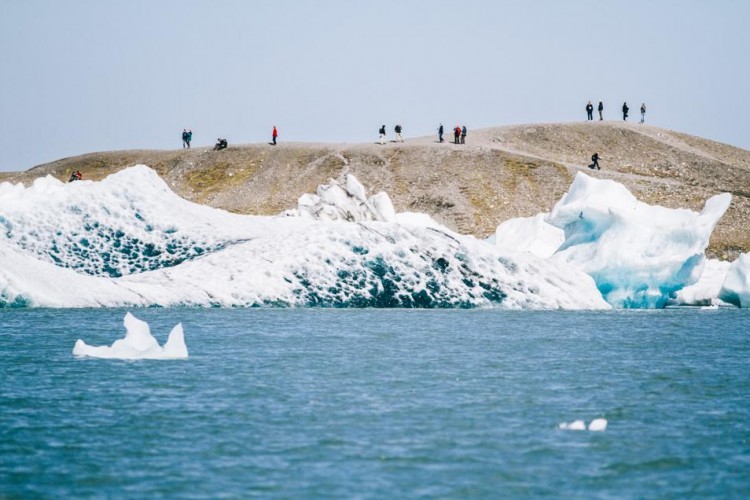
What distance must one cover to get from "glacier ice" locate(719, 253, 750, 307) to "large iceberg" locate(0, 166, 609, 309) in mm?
6912

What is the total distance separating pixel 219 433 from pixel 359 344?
13.8 meters

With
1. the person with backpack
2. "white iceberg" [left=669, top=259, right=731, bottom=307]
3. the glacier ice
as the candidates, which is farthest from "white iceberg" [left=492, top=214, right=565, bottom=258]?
the person with backpack

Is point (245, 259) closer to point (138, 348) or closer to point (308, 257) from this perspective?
point (308, 257)

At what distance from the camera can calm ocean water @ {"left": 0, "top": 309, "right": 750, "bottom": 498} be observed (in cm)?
1596

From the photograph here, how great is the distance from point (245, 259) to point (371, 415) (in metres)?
23.4

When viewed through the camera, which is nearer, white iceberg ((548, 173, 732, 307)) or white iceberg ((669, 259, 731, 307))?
white iceberg ((548, 173, 732, 307))

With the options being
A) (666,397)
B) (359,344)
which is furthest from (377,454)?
(359,344)

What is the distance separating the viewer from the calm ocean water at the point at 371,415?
1596 centimetres

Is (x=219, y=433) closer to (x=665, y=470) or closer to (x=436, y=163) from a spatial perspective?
(x=665, y=470)

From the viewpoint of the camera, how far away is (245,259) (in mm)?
43562

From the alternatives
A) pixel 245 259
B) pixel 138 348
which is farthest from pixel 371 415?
pixel 245 259

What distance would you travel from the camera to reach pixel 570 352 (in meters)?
31.8

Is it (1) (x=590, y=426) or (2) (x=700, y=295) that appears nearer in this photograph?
(1) (x=590, y=426)

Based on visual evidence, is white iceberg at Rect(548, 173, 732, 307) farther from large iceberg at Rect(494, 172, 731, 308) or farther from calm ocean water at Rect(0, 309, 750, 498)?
calm ocean water at Rect(0, 309, 750, 498)
